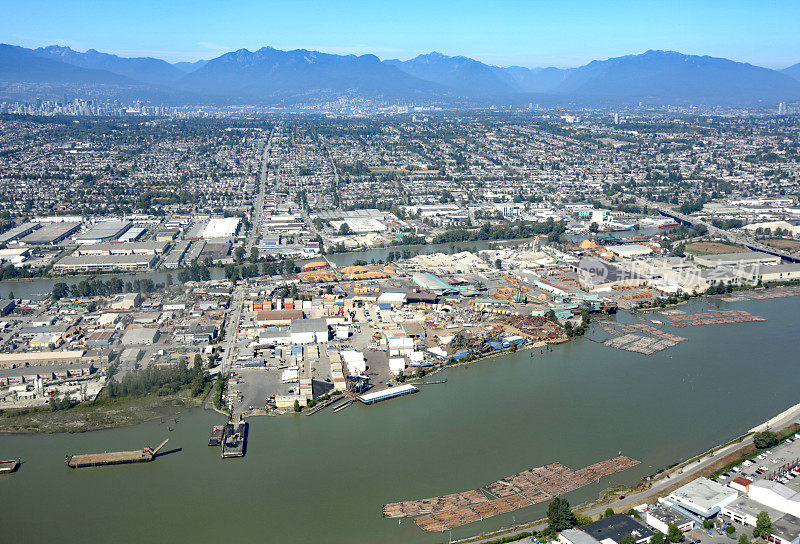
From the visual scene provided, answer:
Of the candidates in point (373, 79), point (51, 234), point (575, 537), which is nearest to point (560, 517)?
point (575, 537)

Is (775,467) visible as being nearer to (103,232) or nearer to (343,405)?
(343,405)

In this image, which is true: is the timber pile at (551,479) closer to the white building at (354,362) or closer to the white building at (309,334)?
the white building at (354,362)

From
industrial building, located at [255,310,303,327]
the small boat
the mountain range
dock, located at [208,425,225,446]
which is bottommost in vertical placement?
the small boat

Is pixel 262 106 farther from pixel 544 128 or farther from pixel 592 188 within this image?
pixel 592 188

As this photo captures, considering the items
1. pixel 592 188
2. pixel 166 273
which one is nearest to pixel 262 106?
pixel 592 188

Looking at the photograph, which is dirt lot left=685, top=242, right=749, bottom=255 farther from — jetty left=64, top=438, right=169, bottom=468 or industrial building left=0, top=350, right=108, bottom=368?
jetty left=64, top=438, right=169, bottom=468

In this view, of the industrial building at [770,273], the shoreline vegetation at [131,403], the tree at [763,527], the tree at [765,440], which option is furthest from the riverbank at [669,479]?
the industrial building at [770,273]

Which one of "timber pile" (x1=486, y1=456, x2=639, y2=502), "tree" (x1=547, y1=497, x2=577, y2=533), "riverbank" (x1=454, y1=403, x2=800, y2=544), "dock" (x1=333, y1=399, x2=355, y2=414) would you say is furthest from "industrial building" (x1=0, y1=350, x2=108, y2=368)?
"tree" (x1=547, y1=497, x2=577, y2=533)
